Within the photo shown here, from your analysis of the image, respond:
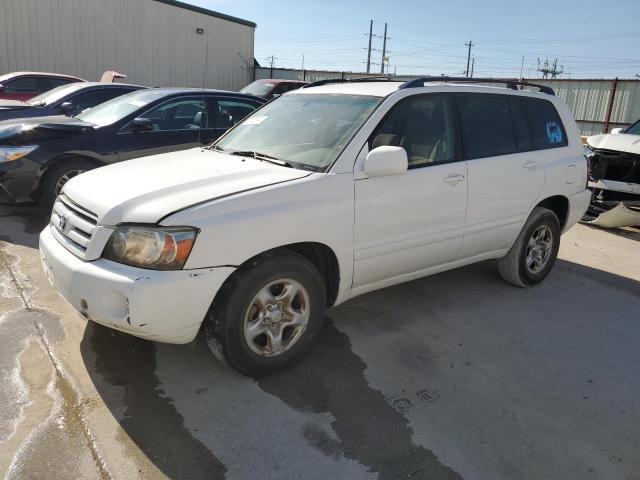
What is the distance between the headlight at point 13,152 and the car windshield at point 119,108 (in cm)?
87

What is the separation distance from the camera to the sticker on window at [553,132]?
16.5ft

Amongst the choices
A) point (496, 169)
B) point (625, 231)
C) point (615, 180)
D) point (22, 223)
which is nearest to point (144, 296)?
point (496, 169)

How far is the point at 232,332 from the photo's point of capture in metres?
3.09

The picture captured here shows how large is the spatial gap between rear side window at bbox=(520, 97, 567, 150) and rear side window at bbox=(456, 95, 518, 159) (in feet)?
0.96

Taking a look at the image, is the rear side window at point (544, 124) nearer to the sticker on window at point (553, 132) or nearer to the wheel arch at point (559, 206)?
the sticker on window at point (553, 132)

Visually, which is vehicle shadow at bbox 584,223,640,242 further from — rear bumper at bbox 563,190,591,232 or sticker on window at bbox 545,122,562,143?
sticker on window at bbox 545,122,562,143

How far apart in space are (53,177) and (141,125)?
3.81 feet

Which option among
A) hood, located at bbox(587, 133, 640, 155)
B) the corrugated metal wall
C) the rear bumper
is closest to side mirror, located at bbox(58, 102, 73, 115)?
the rear bumper

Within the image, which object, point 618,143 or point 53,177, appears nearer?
point 53,177

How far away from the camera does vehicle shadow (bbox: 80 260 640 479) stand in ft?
8.78

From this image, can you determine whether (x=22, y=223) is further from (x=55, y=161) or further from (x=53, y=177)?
(x=55, y=161)

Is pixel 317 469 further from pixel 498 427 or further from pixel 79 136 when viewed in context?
pixel 79 136

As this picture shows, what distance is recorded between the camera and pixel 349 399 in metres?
3.18

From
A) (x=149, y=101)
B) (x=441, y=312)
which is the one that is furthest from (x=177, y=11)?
(x=441, y=312)
